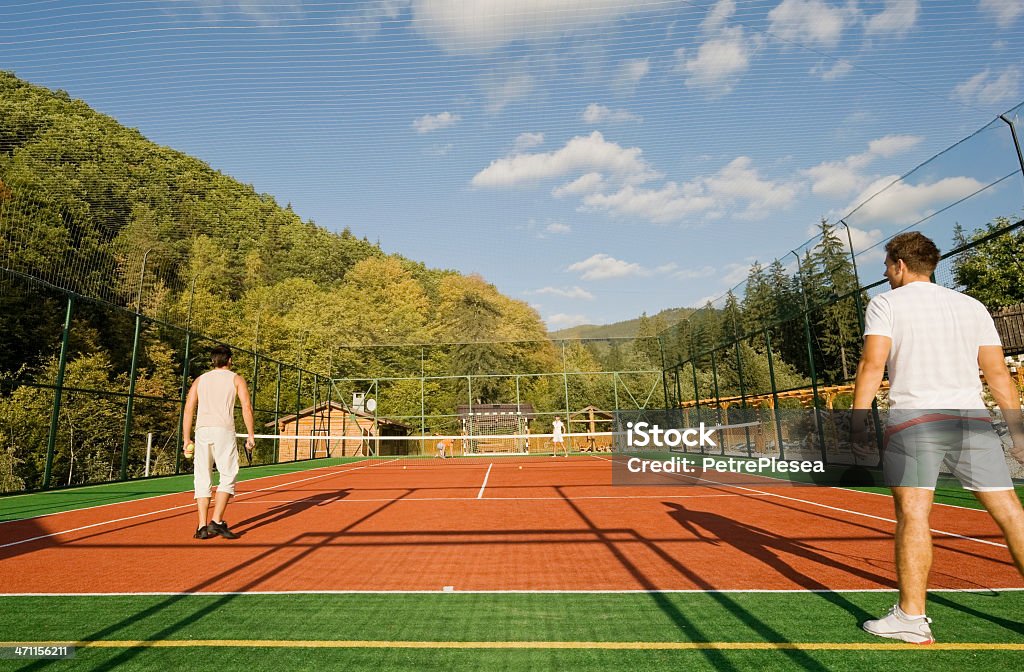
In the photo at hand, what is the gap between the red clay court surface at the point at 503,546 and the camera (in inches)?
147

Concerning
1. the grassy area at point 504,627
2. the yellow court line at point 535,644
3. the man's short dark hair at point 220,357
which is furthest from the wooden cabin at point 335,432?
the yellow court line at point 535,644

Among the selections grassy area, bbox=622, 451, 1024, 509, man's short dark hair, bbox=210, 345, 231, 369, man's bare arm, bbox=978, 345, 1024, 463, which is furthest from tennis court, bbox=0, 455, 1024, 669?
man's short dark hair, bbox=210, 345, 231, 369

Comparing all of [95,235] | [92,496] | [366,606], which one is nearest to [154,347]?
[95,235]

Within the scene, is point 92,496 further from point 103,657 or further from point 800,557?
point 800,557

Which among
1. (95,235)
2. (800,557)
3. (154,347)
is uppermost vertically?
(95,235)

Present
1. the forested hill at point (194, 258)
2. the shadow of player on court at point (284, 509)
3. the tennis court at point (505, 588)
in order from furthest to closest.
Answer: the forested hill at point (194, 258) < the shadow of player on court at point (284, 509) < the tennis court at point (505, 588)

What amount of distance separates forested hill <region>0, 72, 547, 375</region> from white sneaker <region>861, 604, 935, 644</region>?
27.2 meters

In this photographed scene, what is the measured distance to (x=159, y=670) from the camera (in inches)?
94.7

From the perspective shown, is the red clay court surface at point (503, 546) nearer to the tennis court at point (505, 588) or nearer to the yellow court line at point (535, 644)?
the tennis court at point (505, 588)

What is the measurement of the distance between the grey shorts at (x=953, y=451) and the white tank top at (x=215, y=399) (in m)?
→ 5.27

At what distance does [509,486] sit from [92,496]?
6.99 metres

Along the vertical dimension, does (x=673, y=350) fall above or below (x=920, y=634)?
above

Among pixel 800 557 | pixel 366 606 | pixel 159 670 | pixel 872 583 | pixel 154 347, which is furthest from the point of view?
pixel 154 347

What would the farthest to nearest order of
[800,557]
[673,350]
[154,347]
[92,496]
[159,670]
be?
[154,347], [673,350], [92,496], [800,557], [159,670]
